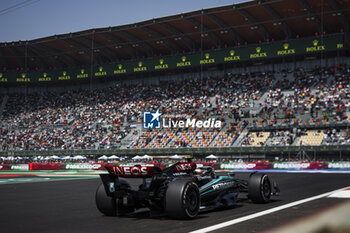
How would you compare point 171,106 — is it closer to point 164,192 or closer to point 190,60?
point 190,60

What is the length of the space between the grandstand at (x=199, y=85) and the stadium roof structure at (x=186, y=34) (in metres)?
0.15

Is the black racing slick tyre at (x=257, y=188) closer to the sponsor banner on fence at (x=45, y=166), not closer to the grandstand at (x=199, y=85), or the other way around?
the grandstand at (x=199, y=85)

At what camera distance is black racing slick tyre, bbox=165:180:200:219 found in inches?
290

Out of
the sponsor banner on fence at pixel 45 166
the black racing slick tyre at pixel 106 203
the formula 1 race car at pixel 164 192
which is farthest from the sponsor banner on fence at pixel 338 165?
the black racing slick tyre at pixel 106 203

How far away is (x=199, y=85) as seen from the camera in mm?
52250

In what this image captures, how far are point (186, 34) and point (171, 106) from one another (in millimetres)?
9009

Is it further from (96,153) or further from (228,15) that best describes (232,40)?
(96,153)

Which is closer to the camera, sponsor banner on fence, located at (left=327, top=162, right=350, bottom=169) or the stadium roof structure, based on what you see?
sponsor banner on fence, located at (left=327, top=162, right=350, bottom=169)

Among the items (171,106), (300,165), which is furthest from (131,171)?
(171,106)

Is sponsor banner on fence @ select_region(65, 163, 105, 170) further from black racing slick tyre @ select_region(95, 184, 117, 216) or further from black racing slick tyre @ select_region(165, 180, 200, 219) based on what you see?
black racing slick tyre @ select_region(165, 180, 200, 219)

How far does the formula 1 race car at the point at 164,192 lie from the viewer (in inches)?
295

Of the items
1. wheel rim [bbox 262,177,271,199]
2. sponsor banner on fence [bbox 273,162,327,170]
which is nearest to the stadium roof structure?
sponsor banner on fence [bbox 273,162,327,170]

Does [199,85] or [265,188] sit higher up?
[199,85]

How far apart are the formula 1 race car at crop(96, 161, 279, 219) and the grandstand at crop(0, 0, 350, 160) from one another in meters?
Answer: 28.3
